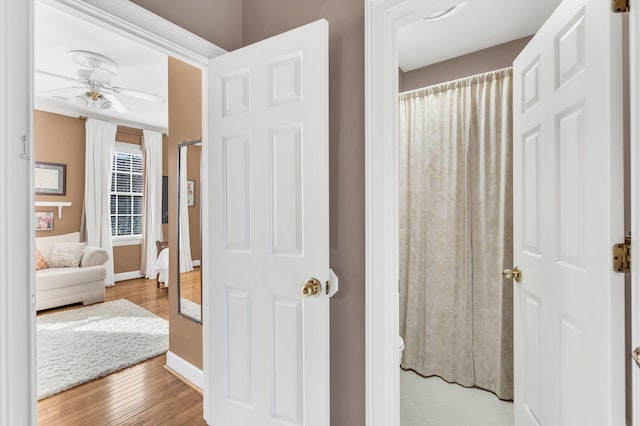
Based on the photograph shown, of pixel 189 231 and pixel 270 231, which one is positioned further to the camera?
pixel 189 231

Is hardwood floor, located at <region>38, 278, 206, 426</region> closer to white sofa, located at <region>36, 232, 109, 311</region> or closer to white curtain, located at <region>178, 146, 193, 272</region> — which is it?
white curtain, located at <region>178, 146, 193, 272</region>

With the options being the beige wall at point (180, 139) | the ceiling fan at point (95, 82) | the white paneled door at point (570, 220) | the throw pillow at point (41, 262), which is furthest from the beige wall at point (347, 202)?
the throw pillow at point (41, 262)

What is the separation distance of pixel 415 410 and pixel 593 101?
6.53ft

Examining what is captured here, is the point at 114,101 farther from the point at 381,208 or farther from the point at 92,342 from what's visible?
the point at 381,208

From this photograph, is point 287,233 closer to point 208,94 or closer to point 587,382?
point 208,94

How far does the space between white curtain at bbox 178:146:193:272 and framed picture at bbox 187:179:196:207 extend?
0.03 meters

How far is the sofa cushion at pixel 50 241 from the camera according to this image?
4.48 meters

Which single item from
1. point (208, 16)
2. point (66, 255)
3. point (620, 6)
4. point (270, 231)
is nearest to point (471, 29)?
point (620, 6)

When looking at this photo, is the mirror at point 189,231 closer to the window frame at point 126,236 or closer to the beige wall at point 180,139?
the beige wall at point 180,139

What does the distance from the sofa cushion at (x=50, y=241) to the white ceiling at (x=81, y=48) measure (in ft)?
6.45

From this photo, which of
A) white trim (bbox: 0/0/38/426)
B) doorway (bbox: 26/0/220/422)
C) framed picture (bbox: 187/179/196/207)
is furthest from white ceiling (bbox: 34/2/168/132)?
white trim (bbox: 0/0/38/426)

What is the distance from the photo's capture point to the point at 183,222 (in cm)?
247

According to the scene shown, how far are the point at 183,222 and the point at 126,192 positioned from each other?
4.31 metres

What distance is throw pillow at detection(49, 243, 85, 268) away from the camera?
14.6 ft
